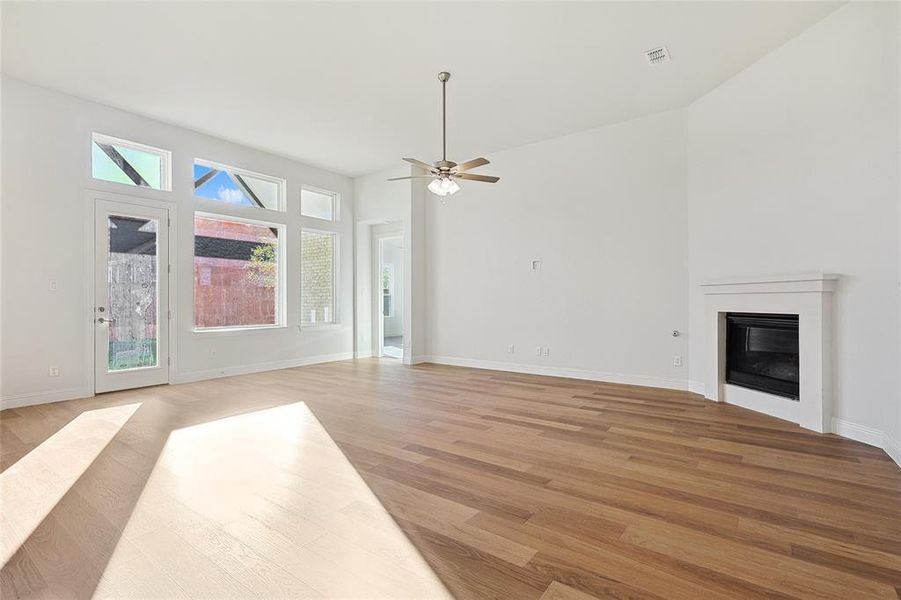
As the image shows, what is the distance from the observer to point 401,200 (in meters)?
7.68

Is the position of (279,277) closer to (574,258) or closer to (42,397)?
(42,397)

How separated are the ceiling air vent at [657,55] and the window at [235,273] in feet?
19.2

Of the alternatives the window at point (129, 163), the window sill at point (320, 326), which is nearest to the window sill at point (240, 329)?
the window sill at point (320, 326)

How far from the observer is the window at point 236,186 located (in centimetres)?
623

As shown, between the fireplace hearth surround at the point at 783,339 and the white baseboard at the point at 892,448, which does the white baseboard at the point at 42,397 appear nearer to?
the fireplace hearth surround at the point at 783,339

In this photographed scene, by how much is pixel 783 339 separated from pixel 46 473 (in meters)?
6.14

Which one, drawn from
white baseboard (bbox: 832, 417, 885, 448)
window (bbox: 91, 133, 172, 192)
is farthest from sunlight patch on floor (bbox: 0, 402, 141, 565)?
white baseboard (bbox: 832, 417, 885, 448)

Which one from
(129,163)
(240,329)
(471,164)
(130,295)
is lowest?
(240,329)

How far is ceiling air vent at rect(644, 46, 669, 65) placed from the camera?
402 centimetres

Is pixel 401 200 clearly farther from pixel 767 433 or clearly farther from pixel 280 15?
pixel 767 433

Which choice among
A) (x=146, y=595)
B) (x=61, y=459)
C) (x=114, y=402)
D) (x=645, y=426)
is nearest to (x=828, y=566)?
(x=645, y=426)

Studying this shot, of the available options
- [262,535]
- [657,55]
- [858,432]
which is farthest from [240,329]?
[858,432]

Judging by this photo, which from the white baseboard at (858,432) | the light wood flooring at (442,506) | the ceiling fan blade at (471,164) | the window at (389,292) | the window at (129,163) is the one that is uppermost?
the window at (129,163)

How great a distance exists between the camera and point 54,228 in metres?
4.78
